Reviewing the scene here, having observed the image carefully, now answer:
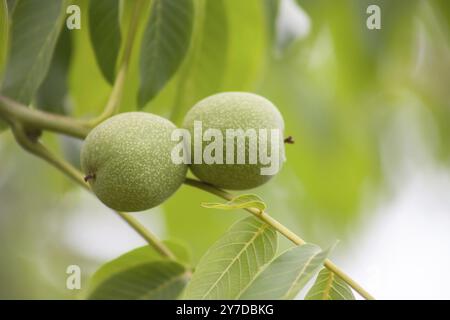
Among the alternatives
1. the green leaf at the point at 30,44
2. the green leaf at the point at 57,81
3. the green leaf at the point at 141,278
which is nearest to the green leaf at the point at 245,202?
the green leaf at the point at 141,278

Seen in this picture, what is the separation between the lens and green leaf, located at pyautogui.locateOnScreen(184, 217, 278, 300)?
147 centimetres

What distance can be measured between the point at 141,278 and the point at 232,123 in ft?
1.70

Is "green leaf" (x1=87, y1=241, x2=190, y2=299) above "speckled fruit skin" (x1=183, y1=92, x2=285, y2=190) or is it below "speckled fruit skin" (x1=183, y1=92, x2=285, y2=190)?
below

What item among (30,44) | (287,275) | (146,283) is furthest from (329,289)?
(30,44)

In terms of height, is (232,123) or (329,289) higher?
(232,123)

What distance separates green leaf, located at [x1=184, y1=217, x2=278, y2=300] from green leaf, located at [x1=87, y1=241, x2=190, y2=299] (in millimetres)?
328

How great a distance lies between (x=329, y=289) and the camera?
1.48 meters

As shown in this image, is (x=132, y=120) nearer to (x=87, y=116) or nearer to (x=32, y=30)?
(x=32, y=30)

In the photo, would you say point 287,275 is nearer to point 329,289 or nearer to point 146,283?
point 329,289

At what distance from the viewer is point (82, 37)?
2.30 m

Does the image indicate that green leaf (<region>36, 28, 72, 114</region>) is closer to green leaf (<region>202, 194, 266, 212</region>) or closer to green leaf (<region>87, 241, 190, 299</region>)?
green leaf (<region>87, 241, 190, 299</region>)

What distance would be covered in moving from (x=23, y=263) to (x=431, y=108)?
2329mm

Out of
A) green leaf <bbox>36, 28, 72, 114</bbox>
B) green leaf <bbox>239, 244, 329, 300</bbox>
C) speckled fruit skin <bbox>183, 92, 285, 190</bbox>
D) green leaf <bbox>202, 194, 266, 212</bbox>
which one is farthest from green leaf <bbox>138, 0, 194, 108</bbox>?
green leaf <bbox>239, 244, 329, 300</bbox>

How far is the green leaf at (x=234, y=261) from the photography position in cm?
147
